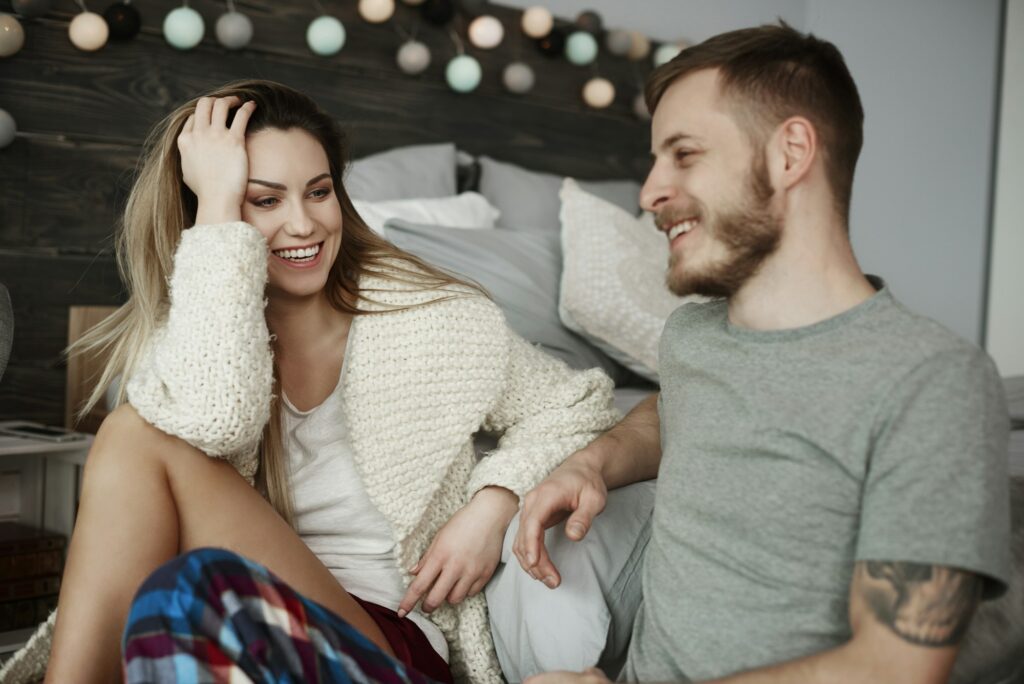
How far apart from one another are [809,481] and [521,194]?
1.85 meters

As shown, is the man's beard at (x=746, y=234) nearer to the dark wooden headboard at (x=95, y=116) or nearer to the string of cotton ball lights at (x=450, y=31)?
the string of cotton ball lights at (x=450, y=31)

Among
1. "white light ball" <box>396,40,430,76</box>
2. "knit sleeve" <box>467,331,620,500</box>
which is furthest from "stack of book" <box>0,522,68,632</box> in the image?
"white light ball" <box>396,40,430,76</box>

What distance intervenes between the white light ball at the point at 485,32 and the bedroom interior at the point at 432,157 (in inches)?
1.6

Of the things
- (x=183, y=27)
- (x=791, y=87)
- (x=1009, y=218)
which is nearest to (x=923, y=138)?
(x=1009, y=218)

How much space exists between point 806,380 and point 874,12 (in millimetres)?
3247

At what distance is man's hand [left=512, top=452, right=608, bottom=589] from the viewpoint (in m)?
1.08

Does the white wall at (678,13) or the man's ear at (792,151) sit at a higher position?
the white wall at (678,13)

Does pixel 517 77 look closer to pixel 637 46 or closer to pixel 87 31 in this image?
pixel 637 46

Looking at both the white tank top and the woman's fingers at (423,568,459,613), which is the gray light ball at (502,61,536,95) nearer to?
the white tank top

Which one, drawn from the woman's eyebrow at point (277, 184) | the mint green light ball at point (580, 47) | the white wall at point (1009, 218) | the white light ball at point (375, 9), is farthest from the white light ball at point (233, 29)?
the white wall at point (1009, 218)

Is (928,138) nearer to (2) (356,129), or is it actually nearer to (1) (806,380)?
(2) (356,129)

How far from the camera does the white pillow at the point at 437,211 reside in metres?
2.22

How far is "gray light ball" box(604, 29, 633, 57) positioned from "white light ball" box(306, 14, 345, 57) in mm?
872

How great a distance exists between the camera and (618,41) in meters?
2.97
